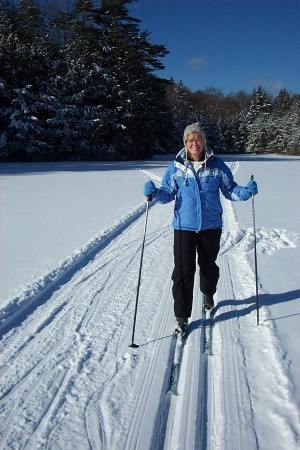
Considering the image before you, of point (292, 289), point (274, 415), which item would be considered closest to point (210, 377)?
point (274, 415)

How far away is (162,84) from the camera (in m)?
36.3

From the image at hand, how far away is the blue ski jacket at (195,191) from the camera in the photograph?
3182mm

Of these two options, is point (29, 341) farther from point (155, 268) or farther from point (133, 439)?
point (155, 268)

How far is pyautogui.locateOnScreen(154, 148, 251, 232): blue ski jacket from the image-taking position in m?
3.18

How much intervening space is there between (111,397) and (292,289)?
2.72 meters

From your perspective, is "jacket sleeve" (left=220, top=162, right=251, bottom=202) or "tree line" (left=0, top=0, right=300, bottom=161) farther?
"tree line" (left=0, top=0, right=300, bottom=161)

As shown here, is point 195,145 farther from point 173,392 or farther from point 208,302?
point 173,392

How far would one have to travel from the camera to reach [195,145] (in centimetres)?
317

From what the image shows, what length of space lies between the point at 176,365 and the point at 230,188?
166cm

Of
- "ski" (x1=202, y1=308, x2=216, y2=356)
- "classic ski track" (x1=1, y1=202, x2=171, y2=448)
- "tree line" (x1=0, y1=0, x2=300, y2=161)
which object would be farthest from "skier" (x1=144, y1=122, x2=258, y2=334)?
"tree line" (x1=0, y1=0, x2=300, y2=161)

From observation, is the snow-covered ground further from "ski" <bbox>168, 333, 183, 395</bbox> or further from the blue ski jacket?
the blue ski jacket

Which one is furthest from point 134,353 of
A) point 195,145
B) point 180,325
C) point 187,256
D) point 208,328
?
point 195,145

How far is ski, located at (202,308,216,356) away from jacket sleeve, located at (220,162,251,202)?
1.19m

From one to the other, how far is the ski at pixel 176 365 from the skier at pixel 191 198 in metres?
0.09
